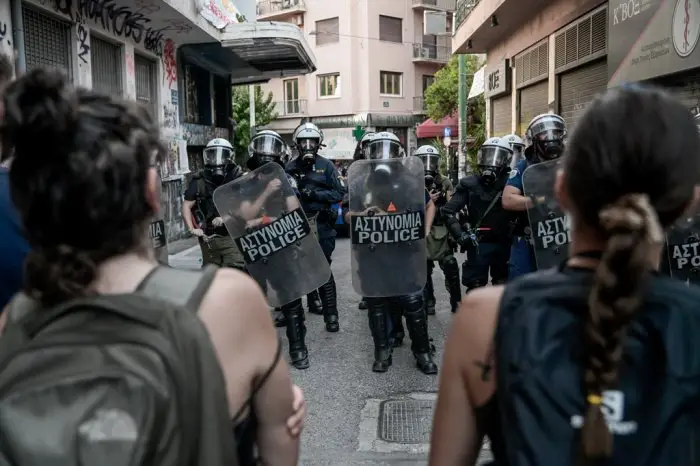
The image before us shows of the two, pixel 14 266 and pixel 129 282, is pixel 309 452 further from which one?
pixel 129 282

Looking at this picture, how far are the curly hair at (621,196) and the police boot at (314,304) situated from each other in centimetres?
596

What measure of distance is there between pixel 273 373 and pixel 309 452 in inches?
96.9

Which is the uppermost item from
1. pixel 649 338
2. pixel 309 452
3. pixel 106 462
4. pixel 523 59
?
pixel 523 59

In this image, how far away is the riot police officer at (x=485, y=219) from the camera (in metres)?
5.48

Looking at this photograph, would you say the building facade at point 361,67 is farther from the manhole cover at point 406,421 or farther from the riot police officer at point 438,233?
the manhole cover at point 406,421

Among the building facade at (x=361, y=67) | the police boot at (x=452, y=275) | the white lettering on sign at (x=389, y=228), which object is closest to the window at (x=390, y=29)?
the building facade at (x=361, y=67)

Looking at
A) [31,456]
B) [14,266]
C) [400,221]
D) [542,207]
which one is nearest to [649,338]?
[31,456]

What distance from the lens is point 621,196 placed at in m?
1.17

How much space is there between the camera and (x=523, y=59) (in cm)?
1612

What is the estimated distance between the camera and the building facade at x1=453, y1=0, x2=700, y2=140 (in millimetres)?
8047

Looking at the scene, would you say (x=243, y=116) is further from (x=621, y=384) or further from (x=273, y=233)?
(x=621, y=384)

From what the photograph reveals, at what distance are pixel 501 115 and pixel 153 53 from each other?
10729 mm

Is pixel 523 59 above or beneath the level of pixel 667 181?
above

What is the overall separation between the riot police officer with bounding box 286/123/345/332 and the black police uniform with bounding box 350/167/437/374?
1.47 meters
